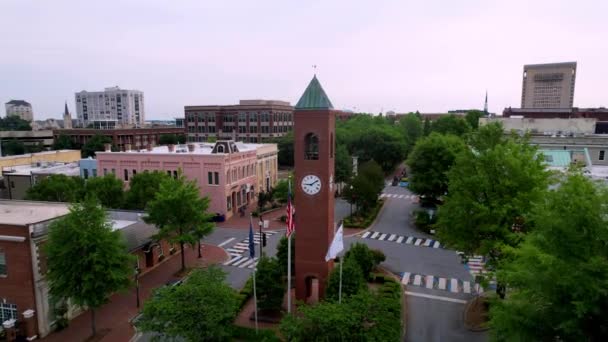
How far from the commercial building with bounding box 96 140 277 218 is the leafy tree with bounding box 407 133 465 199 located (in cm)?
2063

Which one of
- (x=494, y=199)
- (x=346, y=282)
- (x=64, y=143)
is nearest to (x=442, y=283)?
(x=494, y=199)

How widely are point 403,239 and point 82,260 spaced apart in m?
27.5

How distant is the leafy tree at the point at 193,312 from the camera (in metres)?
15.8

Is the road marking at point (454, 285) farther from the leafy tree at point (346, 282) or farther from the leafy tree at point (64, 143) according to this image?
the leafy tree at point (64, 143)

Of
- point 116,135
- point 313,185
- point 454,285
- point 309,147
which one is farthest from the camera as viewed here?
point 116,135

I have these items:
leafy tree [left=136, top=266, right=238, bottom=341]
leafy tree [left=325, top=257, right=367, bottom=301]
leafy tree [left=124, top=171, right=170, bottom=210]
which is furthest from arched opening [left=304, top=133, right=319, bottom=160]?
leafy tree [left=124, top=171, right=170, bottom=210]

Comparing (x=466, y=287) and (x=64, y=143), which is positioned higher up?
(x=64, y=143)

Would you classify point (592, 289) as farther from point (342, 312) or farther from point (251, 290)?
point (251, 290)

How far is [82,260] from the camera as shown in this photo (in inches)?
772

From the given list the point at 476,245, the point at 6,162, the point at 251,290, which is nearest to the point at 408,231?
the point at 476,245

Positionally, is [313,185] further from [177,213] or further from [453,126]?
[453,126]

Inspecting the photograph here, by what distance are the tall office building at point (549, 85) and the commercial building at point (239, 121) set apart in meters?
87.9

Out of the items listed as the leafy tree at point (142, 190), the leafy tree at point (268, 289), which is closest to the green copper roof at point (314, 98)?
the leafy tree at point (268, 289)

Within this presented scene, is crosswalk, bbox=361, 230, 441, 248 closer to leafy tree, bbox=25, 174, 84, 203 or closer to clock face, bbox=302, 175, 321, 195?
clock face, bbox=302, 175, 321, 195
